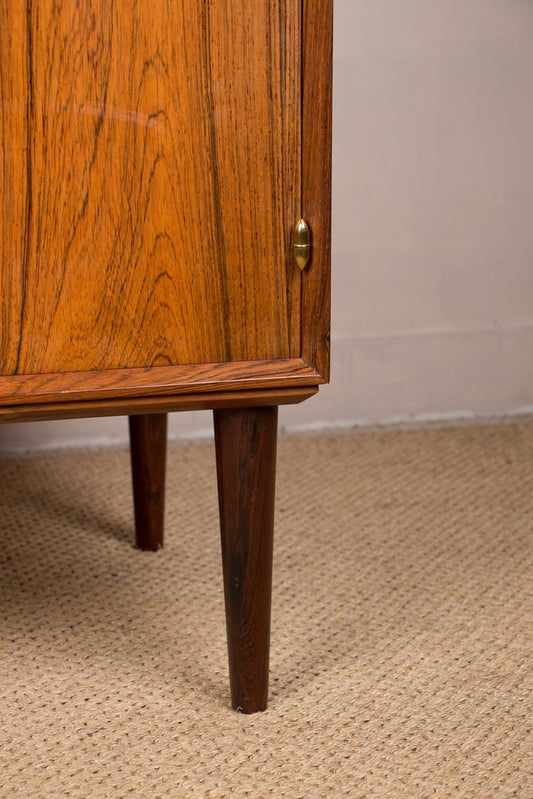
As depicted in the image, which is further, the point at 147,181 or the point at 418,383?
the point at 418,383

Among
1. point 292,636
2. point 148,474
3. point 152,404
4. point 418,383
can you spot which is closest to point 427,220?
point 418,383

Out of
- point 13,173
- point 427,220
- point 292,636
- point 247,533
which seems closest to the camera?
point 13,173

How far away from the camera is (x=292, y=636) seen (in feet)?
3.00

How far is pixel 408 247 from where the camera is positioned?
1456mm

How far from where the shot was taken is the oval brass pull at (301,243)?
672 mm

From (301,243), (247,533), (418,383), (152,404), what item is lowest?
(418,383)

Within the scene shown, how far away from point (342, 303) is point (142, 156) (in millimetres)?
841

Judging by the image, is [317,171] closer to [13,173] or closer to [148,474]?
[13,173]

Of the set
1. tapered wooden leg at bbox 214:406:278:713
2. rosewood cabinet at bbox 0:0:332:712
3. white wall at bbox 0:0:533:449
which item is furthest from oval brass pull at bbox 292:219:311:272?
white wall at bbox 0:0:533:449

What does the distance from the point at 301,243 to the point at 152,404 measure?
15cm

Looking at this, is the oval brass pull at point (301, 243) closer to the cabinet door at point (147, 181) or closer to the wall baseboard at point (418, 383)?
the cabinet door at point (147, 181)

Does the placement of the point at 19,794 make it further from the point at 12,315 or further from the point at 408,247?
the point at 408,247

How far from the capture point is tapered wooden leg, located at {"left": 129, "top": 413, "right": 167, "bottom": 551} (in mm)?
1045

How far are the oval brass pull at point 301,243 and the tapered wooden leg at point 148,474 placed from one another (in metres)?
0.40
